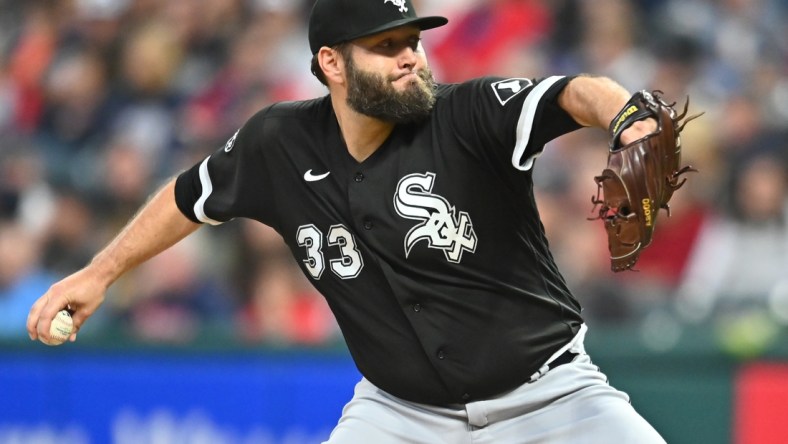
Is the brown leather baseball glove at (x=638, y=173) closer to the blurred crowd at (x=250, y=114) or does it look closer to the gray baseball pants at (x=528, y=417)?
the gray baseball pants at (x=528, y=417)

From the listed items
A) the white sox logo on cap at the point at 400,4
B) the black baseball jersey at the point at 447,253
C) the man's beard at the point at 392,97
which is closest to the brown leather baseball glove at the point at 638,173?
the black baseball jersey at the point at 447,253

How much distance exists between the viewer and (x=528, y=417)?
12.4ft

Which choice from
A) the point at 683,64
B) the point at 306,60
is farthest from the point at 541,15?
the point at 306,60

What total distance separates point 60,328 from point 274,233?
3.56 m

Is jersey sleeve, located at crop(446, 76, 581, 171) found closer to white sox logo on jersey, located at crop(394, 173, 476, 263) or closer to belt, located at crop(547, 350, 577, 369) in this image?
white sox logo on jersey, located at crop(394, 173, 476, 263)

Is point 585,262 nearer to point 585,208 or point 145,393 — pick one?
point 585,208

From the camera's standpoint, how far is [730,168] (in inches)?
268

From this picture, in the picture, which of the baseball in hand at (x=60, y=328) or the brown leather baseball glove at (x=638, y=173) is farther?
the baseball in hand at (x=60, y=328)

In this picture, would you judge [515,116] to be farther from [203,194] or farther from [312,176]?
[203,194]

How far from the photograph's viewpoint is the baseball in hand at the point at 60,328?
13.3ft

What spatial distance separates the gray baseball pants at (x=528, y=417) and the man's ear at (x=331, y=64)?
3.51 feet

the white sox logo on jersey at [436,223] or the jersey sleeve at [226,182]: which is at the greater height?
the jersey sleeve at [226,182]

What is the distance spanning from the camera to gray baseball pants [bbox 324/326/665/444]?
366 centimetres

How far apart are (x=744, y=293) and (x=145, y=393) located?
3338 mm
